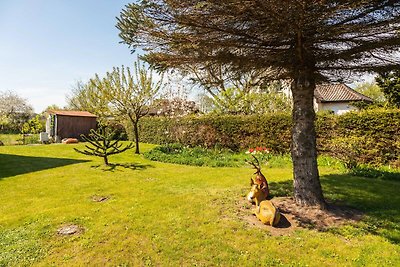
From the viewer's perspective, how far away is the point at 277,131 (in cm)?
1338

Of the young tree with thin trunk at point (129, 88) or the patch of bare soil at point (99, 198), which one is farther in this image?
the young tree with thin trunk at point (129, 88)

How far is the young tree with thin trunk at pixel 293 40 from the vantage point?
13.9 feet

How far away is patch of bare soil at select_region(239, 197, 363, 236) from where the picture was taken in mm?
4904

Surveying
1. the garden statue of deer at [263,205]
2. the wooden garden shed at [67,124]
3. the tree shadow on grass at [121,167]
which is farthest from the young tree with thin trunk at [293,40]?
the wooden garden shed at [67,124]

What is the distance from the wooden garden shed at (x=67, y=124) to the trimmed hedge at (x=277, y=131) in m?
8.27

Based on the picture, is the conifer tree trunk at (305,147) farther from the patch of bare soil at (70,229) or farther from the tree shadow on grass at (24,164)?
the tree shadow on grass at (24,164)

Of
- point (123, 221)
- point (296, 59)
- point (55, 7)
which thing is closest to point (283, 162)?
point (296, 59)

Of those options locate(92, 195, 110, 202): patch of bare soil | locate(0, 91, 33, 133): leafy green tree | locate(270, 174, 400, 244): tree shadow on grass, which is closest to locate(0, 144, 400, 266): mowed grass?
locate(270, 174, 400, 244): tree shadow on grass

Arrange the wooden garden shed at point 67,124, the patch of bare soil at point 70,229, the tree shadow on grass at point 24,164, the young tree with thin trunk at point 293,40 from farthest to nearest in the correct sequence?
the wooden garden shed at point 67,124 → the tree shadow on grass at point 24,164 → the patch of bare soil at point 70,229 → the young tree with thin trunk at point 293,40

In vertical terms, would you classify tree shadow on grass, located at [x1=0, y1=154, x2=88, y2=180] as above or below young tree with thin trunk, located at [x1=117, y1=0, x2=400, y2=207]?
below

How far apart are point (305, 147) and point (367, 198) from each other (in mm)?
2528

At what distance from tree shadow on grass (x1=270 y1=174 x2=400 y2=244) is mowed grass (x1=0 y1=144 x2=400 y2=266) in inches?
0.9

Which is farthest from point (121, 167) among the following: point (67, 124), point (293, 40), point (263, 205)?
point (67, 124)

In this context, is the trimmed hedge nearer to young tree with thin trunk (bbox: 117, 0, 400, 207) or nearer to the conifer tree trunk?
young tree with thin trunk (bbox: 117, 0, 400, 207)
